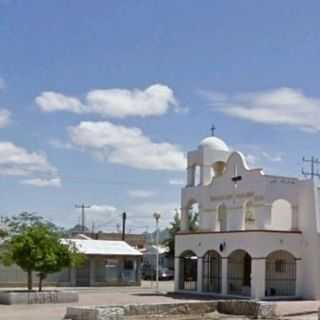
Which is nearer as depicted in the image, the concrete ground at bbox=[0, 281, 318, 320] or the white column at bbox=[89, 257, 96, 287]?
the concrete ground at bbox=[0, 281, 318, 320]

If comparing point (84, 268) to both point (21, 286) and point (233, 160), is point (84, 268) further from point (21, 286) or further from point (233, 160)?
point (233, 160)

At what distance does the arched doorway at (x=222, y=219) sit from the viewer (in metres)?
49.5

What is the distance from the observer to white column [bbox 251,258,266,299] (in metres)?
43.7

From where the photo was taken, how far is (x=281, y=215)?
47125mm

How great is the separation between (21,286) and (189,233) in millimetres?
12770

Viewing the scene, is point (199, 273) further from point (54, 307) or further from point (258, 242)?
→ point (54, 307)

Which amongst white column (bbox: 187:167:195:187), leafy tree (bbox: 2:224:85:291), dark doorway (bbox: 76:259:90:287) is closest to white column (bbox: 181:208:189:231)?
white column (bbox: 187:167:195:187)

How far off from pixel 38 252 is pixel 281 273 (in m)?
14.3

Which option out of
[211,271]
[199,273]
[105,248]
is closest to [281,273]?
[211,271]

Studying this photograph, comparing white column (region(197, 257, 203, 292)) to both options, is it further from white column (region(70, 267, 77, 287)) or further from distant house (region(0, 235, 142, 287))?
white column (region(70, 267, 77, 287))

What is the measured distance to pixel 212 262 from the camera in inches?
1945

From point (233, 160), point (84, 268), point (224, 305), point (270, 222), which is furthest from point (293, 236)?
point (84, 268)

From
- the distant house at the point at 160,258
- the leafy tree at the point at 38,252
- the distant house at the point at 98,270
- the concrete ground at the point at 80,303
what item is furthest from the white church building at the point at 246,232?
the distant house at the point at 160,258

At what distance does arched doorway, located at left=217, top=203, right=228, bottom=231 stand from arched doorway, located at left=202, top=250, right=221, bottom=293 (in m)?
1.80
